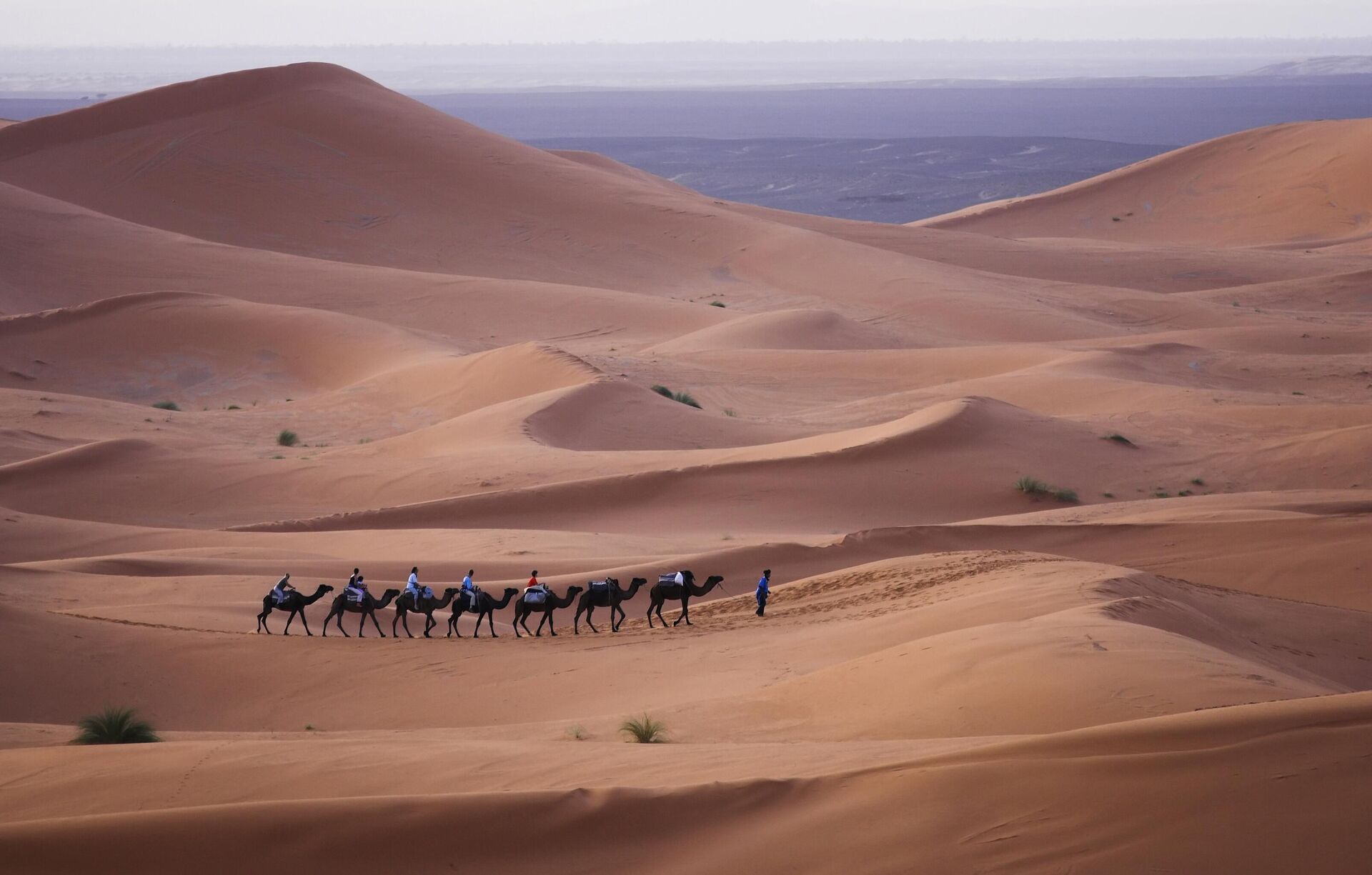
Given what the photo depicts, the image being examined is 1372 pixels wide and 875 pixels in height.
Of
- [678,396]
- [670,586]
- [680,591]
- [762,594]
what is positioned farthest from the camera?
[678,396]

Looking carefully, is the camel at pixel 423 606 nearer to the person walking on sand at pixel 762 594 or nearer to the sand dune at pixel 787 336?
the person walking on sand at pixel 762 594

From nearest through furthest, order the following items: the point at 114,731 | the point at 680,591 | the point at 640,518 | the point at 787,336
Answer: the point at 114,731 → the point at 680,591 → the point at 640,518 → the point at 787,336

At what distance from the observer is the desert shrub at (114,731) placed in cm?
738

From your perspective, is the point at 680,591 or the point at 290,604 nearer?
the point at 290,604

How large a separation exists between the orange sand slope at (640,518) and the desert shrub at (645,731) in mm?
199

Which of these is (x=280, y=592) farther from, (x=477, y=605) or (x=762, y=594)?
(x=762, y=594)

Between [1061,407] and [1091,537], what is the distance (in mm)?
9745

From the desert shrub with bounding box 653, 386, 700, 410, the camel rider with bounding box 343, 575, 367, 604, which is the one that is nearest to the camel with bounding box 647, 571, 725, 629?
the camel rider with bounding box 343, 575, 367, 604

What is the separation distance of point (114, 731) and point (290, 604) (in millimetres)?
3451

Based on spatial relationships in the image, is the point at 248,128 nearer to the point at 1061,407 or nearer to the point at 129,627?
the point at 1061,407

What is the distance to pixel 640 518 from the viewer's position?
688 inches

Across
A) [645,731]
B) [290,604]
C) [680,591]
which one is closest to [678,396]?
[680,591]

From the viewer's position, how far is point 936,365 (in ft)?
93.4

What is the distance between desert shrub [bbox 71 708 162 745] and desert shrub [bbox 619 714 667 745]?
2.88 meters
